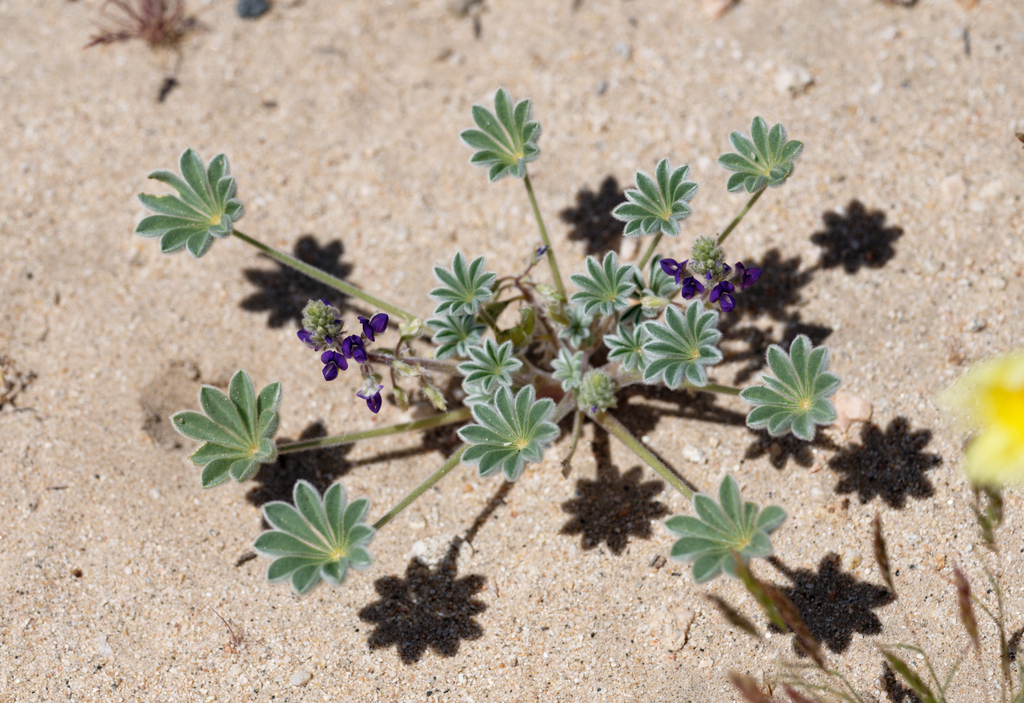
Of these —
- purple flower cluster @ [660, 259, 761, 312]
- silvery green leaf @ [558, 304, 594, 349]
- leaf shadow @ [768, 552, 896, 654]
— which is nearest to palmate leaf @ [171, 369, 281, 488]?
silvery green leaf @ [558, 304, 594, 349]

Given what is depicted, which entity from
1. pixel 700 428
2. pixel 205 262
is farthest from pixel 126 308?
pixel 700 428

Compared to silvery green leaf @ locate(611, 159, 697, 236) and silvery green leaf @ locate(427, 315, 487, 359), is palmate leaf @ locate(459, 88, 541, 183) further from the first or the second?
silvery green leaf @ locate(427, 315, 487, 359)

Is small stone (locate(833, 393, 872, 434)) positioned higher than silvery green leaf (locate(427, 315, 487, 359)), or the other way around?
small stone (locate(833, 393, 872, 434))

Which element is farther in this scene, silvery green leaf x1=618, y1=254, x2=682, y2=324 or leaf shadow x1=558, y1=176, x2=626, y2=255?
leaf shadow x1=558, y1=176, x2=626, y2=255

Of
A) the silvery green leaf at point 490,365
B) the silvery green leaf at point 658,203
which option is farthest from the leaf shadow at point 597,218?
the silvery green leaf at point 490,365

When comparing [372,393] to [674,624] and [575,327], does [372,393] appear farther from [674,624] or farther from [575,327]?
[674,624]

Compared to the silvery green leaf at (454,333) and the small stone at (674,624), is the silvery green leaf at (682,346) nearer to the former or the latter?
the silvery green leaf at (454,333)

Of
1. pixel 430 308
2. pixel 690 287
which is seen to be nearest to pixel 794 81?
pixel 690 287
